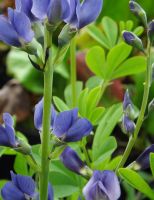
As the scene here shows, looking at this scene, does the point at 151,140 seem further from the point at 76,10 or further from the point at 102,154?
the point at 76,10

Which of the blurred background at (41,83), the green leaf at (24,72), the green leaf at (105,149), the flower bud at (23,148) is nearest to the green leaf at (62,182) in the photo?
the green leaf at (105,149)

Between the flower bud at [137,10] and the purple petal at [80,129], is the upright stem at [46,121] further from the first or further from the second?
the flower bud at [137,10]

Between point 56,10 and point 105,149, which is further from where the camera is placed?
point 105,149

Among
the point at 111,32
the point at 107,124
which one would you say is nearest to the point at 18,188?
the point at 107,124

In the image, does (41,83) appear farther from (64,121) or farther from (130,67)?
(64,121)

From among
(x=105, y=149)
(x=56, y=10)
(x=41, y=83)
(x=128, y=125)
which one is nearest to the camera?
(x=56, y=10)

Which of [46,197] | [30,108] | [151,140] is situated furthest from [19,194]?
Result: [30,108]

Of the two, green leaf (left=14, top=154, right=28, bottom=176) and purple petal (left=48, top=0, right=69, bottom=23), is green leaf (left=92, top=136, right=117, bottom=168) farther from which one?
purple petal (left=48, top=0, right=69, bottom=23)
